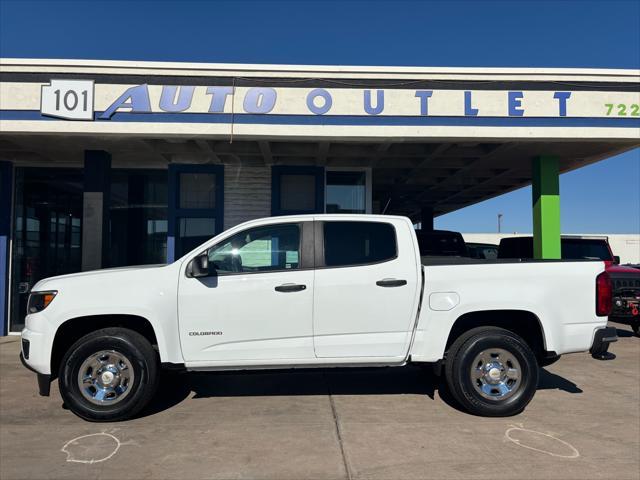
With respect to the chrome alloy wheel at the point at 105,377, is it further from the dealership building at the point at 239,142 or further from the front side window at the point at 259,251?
the dealership building at the point at 239,142

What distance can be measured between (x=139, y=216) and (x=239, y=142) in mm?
3533

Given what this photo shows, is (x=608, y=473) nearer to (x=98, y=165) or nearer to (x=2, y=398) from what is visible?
(x=2, y=398)

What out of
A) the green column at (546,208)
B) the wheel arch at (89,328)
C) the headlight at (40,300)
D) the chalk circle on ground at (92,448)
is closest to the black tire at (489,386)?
the wheel arch at (89,328)

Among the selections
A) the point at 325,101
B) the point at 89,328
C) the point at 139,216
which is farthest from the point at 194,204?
the point at 89,328

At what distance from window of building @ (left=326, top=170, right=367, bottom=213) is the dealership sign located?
3.09 meters

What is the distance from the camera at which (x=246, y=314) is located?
474 cm

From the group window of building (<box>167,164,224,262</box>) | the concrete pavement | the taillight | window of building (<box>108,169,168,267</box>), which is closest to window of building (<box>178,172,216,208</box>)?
window of building (<box>167,164,224,262</box>)

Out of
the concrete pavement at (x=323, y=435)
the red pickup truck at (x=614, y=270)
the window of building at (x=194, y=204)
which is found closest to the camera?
the concrete pavement at (x=323, y=435)

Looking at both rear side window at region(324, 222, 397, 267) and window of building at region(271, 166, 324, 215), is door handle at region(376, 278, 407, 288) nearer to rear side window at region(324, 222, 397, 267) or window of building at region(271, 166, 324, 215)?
rear side window at region(324, 222, 397, 267)

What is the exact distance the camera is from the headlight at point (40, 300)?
187 inches

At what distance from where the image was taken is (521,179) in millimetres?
13148

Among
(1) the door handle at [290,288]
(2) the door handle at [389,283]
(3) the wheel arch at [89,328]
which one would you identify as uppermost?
(2) the door handle at [389,283]

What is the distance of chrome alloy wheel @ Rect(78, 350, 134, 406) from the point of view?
4707 millimetres

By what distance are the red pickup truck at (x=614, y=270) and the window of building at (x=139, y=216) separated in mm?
8057
